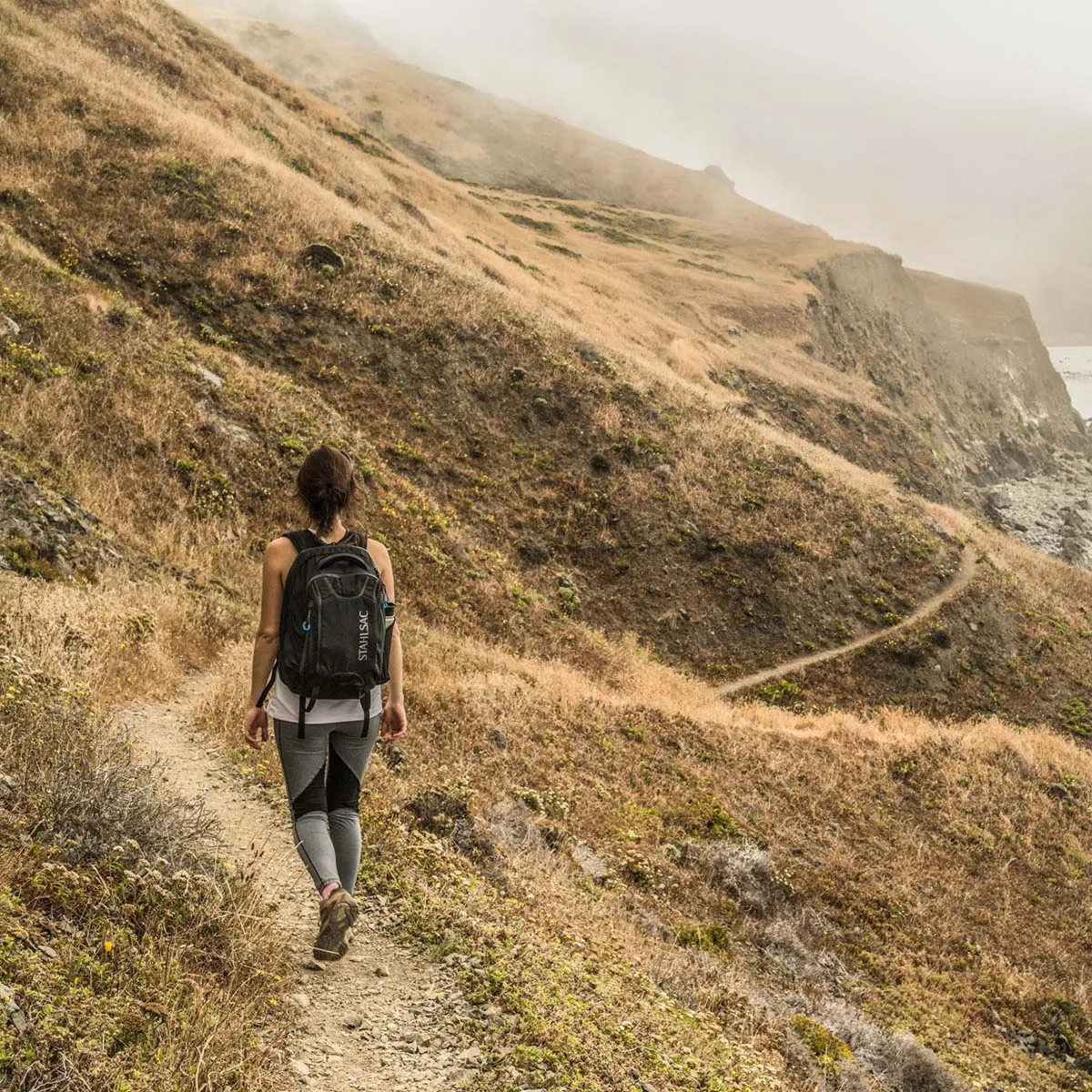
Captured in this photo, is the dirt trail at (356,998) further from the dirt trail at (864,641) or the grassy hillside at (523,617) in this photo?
the dirt trail at (864,641)

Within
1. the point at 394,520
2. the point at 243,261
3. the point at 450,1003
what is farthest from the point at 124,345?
the point at 450,1003

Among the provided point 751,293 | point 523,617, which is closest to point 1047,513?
point 751,293

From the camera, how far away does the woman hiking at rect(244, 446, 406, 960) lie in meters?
4.82

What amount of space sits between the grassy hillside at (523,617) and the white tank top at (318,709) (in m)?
1.11

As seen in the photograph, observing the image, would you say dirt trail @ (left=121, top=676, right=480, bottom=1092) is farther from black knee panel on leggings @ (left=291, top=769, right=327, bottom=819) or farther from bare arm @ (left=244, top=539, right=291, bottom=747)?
bare arm @ (left=244, top=539, right=291, bottom=747)

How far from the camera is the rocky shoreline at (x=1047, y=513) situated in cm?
6184

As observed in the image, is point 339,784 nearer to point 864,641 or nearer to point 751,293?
point 864,641

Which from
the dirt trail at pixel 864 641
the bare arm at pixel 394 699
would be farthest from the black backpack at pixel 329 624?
the dirt trail at pixel 864 641

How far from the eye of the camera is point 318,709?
196 inches

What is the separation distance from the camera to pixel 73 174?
27156 millimetres

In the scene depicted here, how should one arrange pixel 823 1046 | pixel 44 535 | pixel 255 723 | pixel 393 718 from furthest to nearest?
pixel 44 535 < pixel 823 1046 < pixel 393 718 < pixel 255 723

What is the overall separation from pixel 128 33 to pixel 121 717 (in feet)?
141

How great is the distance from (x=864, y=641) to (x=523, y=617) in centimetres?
1285

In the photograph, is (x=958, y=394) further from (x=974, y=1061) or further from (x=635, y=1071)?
(x=635, y=1071)
